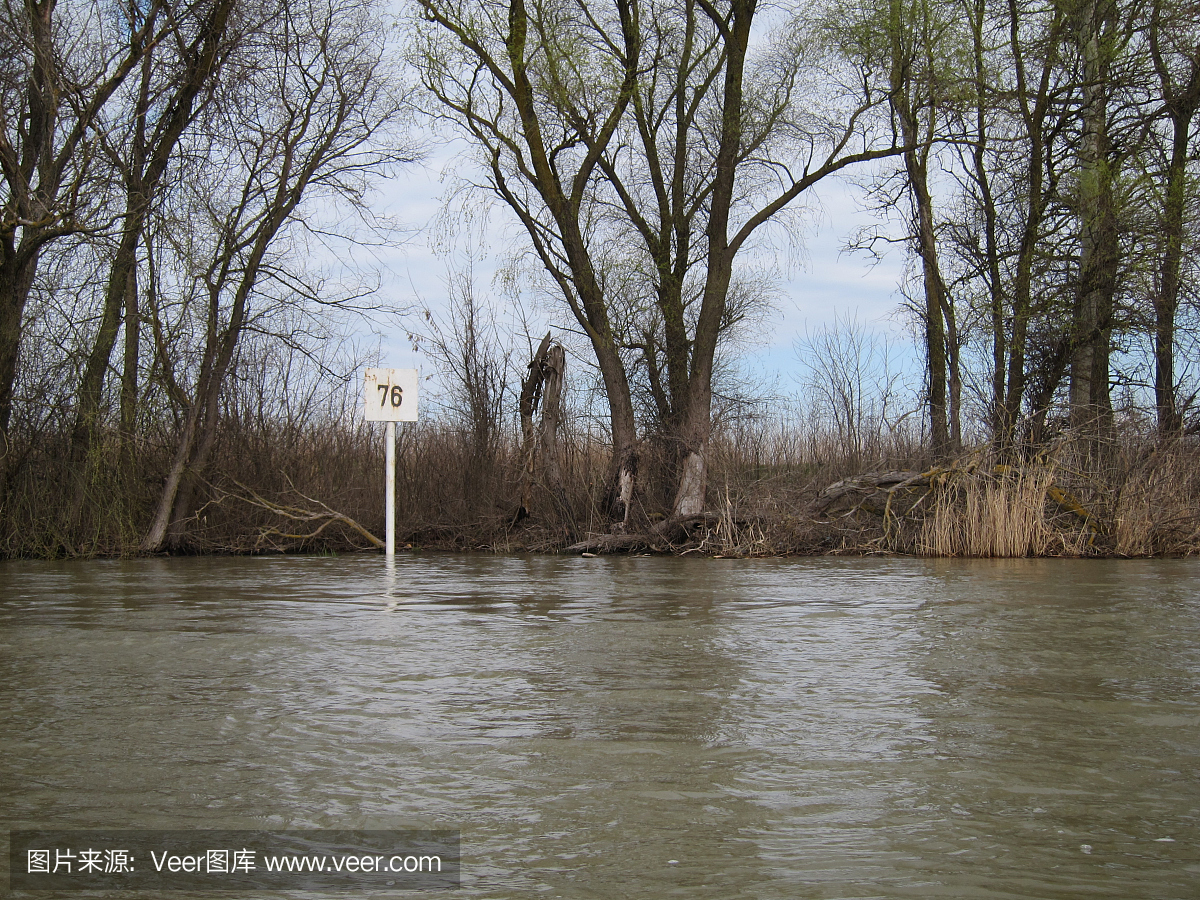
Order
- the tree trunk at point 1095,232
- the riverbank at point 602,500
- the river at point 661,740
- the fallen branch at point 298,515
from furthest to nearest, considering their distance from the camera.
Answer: the tree trunk at point 1095,232 → the fallen branch at point 298,515 → the riverbank at point 602,500 → the river at point 661,740

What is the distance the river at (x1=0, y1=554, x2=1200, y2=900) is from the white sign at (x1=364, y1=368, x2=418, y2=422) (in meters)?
5.70

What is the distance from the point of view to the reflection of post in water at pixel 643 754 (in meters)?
2.24

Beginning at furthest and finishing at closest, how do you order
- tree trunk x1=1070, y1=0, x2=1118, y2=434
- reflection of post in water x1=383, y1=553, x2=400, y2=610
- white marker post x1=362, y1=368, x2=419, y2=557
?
tree trunk x1=1070, y1=0, x2=1118, y2=434
white marker post x1=362, y1=368, x2=419, y2=557
reflection of post in water x1=383, y1=553, x2=400, y2=610

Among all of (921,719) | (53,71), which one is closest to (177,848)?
(921,719)

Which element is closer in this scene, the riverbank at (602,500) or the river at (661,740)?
the river at (661,740)

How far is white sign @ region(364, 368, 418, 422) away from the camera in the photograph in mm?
12038

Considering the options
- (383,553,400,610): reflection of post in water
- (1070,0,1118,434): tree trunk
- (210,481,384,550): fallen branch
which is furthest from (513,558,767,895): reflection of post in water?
(1070,0,1118,434): tree trunk

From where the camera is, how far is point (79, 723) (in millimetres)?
3404

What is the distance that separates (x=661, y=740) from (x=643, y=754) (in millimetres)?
164

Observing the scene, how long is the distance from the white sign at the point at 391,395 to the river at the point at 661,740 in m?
5.70

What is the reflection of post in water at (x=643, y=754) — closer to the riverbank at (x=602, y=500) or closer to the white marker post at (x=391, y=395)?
the white marker post at (x=391, y=395)

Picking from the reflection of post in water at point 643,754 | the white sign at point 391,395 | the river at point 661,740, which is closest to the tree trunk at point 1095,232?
the white sign at point 391,395

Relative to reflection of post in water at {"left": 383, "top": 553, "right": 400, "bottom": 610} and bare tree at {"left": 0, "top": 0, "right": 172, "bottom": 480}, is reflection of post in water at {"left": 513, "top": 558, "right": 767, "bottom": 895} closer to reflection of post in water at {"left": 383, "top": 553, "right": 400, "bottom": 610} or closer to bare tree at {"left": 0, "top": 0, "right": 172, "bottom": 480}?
reflection of post in water at {"left": 383, "top": 553, "right": 400, "bottom": 610}

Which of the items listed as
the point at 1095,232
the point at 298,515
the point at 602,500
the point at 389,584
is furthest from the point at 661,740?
the point at 1095,232
